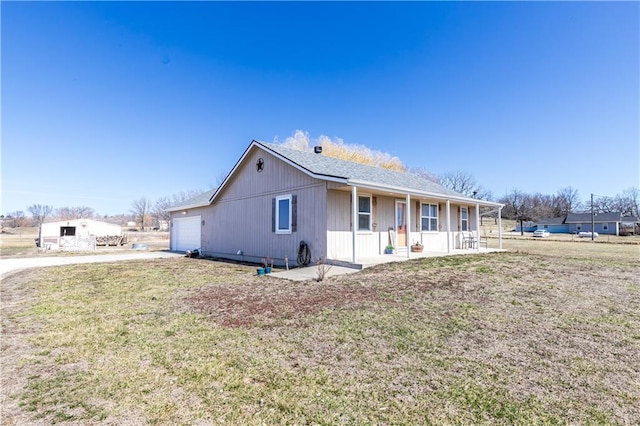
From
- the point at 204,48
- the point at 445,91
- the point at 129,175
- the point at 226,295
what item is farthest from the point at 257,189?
the point at 129,175

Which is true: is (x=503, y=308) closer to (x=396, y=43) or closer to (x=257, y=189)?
(x=257, y=189)

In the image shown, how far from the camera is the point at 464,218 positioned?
1758cm

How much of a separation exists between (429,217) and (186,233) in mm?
15061

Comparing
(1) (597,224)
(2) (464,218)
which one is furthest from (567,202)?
(2) (464,218)

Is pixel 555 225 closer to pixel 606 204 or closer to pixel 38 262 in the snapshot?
pixel 606 204

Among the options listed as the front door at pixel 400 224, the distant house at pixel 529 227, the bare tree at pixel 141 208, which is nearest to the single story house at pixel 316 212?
the front door at pixel 400 224

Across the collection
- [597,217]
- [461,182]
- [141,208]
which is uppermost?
[461,182]

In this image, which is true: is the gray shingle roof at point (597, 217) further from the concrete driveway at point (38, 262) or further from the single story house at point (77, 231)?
the single story house at point (77, 231)

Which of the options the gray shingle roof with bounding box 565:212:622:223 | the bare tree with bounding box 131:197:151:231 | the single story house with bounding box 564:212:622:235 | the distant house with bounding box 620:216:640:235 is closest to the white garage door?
the bare tree with bounding box 131:197:151:231

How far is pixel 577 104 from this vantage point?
14.3m

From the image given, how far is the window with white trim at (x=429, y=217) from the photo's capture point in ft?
48.2

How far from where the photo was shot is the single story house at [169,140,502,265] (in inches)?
417

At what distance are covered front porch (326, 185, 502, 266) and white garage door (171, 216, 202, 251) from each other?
11.0 meters

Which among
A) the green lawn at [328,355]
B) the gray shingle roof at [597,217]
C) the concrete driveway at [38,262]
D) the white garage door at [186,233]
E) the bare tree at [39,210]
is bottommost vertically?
the concrete driveway at [38,262]
